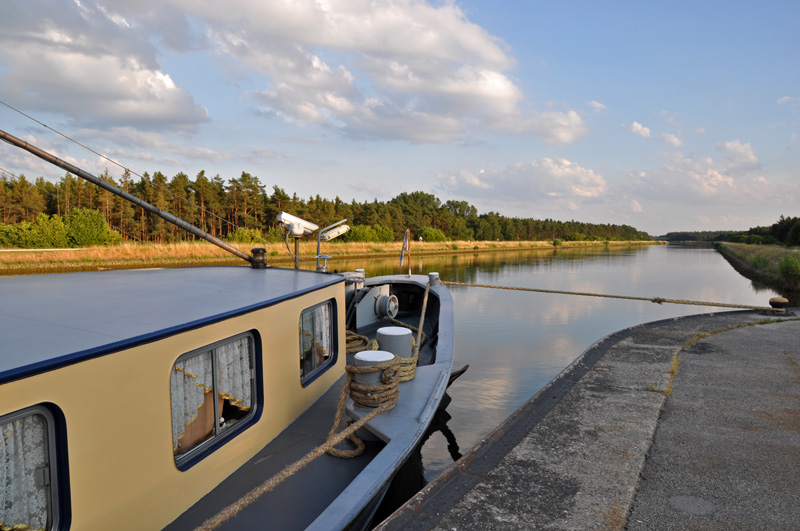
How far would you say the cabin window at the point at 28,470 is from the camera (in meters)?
2.17

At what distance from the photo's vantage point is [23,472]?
2.25 meters

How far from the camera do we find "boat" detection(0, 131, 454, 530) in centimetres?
232

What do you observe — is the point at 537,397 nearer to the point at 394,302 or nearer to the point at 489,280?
the point at 394,302

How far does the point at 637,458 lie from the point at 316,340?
3.64m

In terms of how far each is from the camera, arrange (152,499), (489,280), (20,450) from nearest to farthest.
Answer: (20,450) < (152,499) < (489,280)

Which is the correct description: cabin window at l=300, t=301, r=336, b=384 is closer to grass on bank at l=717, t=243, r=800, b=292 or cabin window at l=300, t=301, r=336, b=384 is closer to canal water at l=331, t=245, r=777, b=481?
canal water at l=331, t=245, r=777, b=481

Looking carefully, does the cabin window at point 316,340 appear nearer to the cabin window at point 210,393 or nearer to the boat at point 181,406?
the boat at point 181,406

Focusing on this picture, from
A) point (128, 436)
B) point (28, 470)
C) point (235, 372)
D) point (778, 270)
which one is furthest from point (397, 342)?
point (778, 270)

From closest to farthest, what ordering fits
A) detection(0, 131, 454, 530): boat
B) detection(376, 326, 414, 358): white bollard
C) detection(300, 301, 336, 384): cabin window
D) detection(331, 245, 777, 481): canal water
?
detection(0, 131, 454, 530): boat
detection(300, 301, 336, 384): cabin window
detection(376, 326, 414, 358): white bollard
detection(331, 245, 777, 481): canal water

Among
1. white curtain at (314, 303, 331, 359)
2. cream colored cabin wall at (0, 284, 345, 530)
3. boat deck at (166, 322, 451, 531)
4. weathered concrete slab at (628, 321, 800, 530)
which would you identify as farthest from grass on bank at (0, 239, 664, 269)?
weathered concrete slab at (628, 321, 800, 530)

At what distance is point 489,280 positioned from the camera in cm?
3038

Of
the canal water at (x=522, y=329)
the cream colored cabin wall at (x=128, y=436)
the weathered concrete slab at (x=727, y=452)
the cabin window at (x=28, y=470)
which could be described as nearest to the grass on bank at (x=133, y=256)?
the canal water at (x=522, y=329)

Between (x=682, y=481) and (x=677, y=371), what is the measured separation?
3.95 meters

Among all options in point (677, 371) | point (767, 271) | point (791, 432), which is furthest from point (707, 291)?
point (791, 432)
